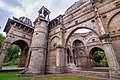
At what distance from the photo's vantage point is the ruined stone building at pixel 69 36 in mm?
7605

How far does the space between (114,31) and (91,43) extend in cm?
1386

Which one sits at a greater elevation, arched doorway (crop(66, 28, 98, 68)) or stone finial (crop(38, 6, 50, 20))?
stone finial (crop(38, 6, 50, 20))

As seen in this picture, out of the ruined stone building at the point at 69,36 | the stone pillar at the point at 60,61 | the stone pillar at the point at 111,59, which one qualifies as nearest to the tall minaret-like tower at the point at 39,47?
the ruined stone building at the point at 69,36

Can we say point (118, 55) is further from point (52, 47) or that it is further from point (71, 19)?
point (52, 47)

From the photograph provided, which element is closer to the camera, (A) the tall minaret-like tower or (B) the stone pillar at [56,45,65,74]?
(B) the stone pillar at [56,45,65,74]

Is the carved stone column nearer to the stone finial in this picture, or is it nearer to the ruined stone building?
the ruined stone building

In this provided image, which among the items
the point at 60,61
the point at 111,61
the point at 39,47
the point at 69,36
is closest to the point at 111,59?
the point at 111,61

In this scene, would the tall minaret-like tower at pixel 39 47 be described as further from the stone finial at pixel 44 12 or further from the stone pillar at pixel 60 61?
the stone pillar at pixel 60 61

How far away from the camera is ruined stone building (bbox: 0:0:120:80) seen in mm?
7605

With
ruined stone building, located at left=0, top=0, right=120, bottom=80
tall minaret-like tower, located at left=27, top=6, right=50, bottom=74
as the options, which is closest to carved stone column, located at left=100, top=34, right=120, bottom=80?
ruined stone building, located at left=0, top=0, right=120, bottom=80

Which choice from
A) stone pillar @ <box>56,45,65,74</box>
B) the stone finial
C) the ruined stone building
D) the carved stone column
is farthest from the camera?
the stone finial

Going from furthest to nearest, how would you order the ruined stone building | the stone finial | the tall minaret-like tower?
the stone finial, the tall minaret-like tower, the ruined stone building

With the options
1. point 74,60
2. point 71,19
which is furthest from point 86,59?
point 71,19

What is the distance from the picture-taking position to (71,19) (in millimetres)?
12570
